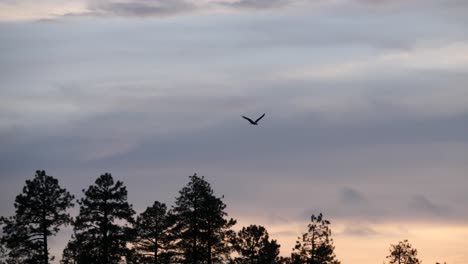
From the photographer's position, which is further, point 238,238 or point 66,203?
point 238,238

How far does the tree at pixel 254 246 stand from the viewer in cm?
14975

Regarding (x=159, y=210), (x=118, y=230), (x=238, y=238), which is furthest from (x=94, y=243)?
(x=238, y=238)

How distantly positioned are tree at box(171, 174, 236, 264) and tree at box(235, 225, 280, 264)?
13.1 metres

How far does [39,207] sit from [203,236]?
18800 mm

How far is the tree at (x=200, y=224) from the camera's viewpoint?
13550 centimetres

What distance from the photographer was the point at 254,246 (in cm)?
15050

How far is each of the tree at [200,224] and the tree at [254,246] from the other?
43.1ft

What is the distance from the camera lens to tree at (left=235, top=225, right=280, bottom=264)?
150m

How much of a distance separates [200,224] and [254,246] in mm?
16268

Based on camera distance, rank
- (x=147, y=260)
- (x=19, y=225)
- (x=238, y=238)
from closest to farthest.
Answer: (x=19, y=225) → (x=147, y=260) → (x=238, y=238)

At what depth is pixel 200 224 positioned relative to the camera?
445ft

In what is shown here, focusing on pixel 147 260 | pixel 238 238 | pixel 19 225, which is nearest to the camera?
pixel 19 225

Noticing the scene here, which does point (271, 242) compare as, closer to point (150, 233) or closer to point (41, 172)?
point (150, 233)

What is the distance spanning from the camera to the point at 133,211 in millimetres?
128125
